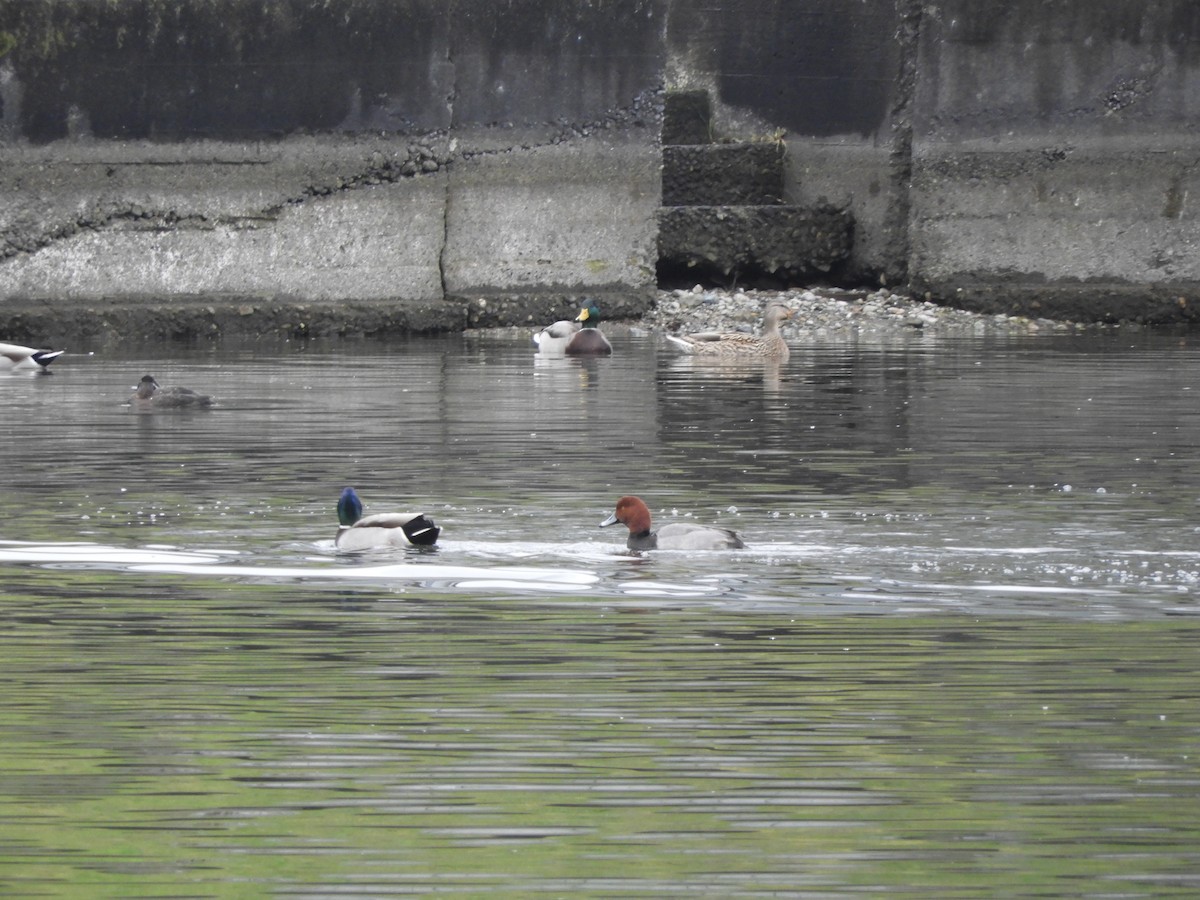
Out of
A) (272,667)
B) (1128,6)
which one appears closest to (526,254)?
(1128,6)

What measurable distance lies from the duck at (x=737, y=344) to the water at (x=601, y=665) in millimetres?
4910

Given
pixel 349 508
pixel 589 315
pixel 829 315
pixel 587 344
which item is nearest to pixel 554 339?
pixel 587 344

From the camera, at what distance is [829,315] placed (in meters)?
20.1

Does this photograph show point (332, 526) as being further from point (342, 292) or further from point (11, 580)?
point (342, 292)

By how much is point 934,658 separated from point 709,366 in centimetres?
1068

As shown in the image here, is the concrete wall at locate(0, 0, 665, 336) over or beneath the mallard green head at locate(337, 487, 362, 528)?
over

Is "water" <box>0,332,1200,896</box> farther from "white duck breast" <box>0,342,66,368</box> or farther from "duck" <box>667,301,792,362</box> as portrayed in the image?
"duck" <box>667,301,792,362</box>

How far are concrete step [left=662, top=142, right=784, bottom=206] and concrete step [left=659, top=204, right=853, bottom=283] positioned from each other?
508 mm

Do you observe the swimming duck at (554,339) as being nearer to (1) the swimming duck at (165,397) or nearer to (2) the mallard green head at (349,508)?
(1) the swimming duck at (165,397)

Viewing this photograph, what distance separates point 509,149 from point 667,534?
1049 cm

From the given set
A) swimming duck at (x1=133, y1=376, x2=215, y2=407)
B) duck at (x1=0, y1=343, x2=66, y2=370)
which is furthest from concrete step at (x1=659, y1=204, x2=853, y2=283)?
swimming duck at (x1=133, y1=376, x2=215, y2=407)

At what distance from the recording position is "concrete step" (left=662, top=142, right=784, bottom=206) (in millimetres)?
20797

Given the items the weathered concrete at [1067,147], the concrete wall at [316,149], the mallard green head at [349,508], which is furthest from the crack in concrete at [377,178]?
the mallard green head at [349,508]

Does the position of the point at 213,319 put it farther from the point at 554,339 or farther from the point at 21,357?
the point at 554,339
